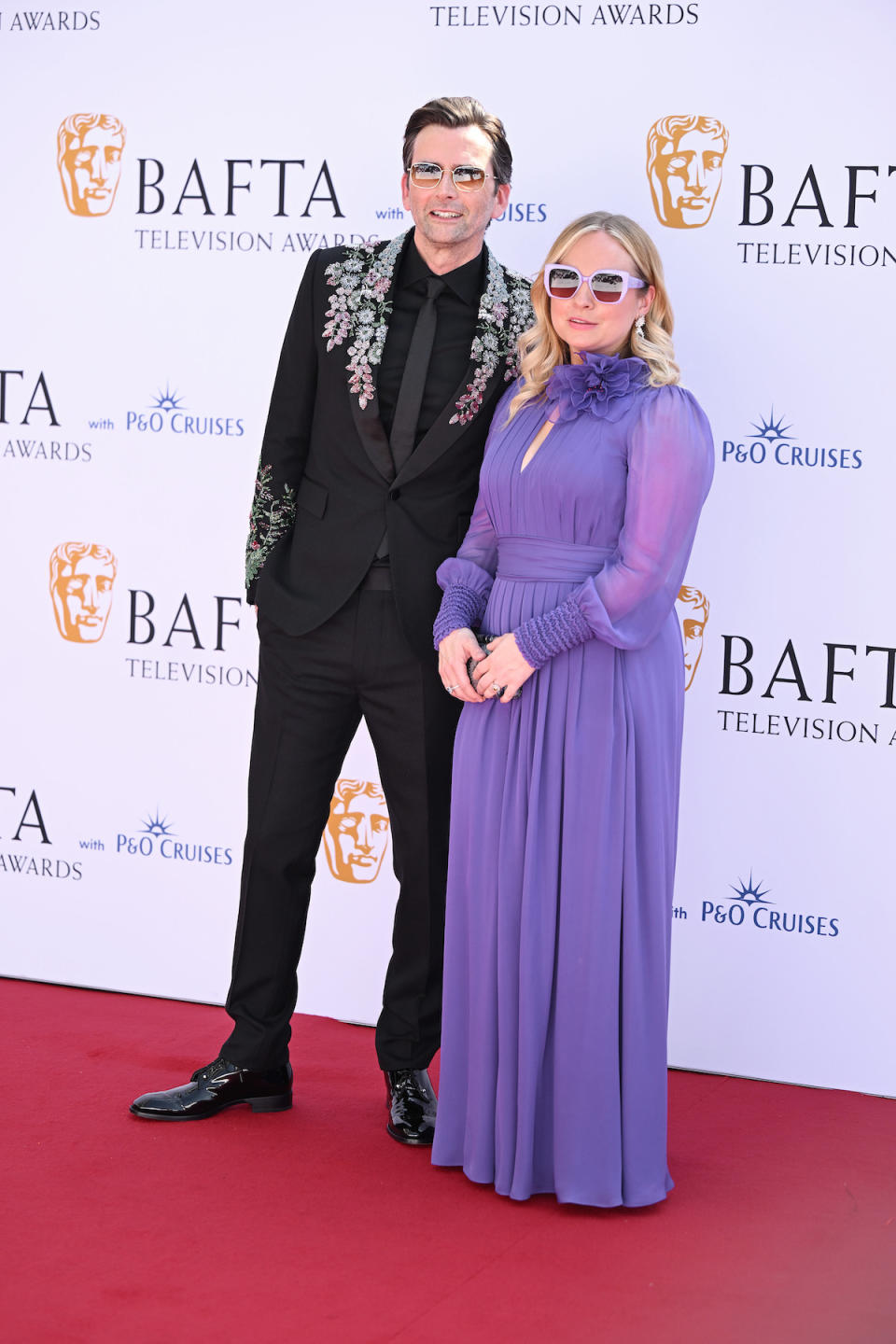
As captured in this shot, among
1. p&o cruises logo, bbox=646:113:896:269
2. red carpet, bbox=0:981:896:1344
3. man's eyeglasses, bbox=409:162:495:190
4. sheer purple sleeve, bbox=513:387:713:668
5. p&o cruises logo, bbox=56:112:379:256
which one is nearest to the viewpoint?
red carpet, bbox=0:981:896:1344

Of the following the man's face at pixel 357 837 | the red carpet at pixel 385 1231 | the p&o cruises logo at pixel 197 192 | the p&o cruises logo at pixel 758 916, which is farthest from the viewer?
the man's face at pixel 357 837

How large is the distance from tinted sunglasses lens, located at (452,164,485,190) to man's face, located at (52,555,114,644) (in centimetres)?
147

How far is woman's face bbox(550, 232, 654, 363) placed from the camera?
2.53 meters

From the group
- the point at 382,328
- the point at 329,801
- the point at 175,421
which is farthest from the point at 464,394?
the point at 175,421

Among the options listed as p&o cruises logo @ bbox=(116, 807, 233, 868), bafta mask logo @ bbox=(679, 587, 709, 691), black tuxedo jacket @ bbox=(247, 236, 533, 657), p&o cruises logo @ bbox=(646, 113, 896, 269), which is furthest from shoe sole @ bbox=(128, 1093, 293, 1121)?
p&o cruises logo @ bbox=(646, 113, 896, 269)

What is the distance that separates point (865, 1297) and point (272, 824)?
134cm

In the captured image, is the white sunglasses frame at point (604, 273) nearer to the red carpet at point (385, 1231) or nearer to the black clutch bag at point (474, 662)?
the black clutch bag at point (474, 662)

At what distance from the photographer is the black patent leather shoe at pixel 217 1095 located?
2.92 m

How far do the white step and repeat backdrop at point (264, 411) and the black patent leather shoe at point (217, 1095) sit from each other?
2.06ft

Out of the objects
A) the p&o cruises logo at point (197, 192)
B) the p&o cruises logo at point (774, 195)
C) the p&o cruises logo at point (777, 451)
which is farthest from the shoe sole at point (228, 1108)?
the p&o cruises logo at point (774, 195)

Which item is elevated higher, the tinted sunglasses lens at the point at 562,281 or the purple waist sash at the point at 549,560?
the tinted sunglasses lens at the point at 562,281

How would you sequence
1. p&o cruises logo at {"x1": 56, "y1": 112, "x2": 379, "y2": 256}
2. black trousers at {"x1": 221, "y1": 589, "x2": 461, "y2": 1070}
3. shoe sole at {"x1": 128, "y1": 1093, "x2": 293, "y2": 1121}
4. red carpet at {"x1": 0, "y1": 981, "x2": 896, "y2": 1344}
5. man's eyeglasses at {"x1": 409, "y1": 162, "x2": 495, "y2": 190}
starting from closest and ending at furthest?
red carpet at {"x1": 0, "y1": 981, "x2": 896, "y2": 1344} < man's eyeglasses at {"x1": 409, "y1": 162, "x2": 495, "y2": 190} < black trousers at {"x1": 221, "y1": 589, "x2": 461, "y2": 1070} < shoe sole at {"x1": 128, "y1": 1093, "x2": 293, "y2": 1121} < p&o cruises logo at {"x1": 56, "y1": 112, "x2": 379, "y2": 256}

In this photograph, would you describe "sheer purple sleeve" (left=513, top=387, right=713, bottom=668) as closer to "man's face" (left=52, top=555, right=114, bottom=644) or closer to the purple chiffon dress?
the purple chiffon dress

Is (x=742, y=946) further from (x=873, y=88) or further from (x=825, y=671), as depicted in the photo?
(x=873, y=88)
